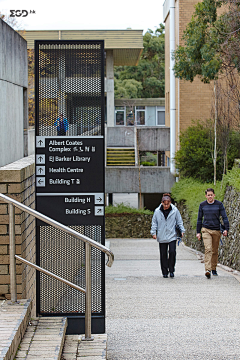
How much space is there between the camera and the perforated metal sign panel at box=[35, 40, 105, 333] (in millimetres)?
5012

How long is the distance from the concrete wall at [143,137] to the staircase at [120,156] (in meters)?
0.64

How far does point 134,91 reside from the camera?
154ft

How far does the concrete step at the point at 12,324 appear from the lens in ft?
12.5

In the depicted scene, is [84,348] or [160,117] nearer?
[84,348]

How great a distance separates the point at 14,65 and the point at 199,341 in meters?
5.57

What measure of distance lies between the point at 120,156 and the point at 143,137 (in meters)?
1.62

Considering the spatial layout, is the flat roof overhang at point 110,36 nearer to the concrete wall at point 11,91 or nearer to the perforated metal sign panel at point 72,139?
the concrete wall at point 11,91

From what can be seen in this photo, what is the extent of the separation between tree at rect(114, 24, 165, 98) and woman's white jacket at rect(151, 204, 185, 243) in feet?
130

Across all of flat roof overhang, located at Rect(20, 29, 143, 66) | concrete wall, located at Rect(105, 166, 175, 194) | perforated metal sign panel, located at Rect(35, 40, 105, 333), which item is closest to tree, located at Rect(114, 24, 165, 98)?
flat roof overhang, located at Rect(20, 29, 143, 66)

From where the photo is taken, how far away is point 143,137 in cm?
2584

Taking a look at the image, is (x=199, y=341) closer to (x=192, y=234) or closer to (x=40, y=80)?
(x=40, y=80)

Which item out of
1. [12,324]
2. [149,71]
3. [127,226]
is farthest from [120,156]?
[149,71]

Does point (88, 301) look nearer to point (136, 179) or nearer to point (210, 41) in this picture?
point (210, 41)

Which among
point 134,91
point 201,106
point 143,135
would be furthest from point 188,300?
point 134,91
